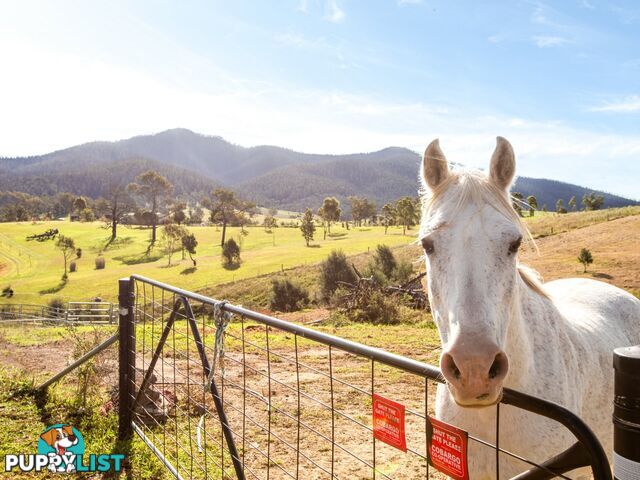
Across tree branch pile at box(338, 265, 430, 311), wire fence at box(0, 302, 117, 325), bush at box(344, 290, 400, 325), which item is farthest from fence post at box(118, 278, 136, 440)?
tree branch pile at box(338, 265, 430, 311)

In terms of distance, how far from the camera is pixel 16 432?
5863mm

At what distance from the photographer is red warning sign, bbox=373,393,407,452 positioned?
72.2 inches

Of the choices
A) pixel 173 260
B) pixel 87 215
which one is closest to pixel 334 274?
pixel 173 260

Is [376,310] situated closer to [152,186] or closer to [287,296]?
[287,296]

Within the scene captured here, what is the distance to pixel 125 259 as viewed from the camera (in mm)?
70750

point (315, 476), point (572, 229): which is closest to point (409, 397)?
point (315, 476)

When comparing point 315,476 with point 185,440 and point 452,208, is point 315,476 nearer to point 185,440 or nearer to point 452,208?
point 185,440

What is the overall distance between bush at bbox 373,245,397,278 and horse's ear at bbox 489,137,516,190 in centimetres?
2837

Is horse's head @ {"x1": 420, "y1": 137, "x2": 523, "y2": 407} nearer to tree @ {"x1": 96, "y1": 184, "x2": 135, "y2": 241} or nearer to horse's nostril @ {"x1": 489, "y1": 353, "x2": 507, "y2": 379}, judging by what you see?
horse's nostril @ {"x1": 489, "y1": 353, "x2": 507, "y2": 379}

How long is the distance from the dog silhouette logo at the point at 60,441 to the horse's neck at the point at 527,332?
529 cm

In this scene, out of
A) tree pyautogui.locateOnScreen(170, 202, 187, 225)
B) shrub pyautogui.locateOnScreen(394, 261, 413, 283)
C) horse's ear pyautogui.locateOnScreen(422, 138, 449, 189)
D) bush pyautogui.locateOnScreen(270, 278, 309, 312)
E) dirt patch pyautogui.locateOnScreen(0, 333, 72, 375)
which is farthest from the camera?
tree pyautogui.locateOnScreen(170, 202, 187, 225)

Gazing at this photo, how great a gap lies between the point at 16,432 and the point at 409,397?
20.1 feet

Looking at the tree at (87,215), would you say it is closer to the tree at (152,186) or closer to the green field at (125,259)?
the green field at (125,259)

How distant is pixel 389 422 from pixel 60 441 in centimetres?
552
